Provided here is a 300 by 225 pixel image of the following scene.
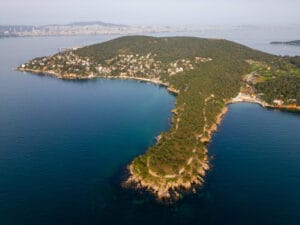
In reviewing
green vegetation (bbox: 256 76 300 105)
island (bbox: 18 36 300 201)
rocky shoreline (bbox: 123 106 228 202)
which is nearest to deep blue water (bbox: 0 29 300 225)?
rocky shoreline (bbox: 123 106 228 202)

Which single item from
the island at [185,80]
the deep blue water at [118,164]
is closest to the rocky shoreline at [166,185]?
the island at [185,80]

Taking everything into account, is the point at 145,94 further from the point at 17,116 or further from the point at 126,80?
the point at 17,116

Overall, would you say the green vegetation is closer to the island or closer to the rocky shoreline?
the island

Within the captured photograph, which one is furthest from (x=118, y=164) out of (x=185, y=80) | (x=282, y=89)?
(x=282, y=89)

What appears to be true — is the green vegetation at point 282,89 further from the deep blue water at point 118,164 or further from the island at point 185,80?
the deep blue water at point 118,164

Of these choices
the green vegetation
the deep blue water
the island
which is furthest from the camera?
the green vegetation

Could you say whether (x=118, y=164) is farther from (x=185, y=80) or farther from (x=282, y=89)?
(x=282, y=89)

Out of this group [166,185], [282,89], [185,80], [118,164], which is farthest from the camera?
[185,80]
